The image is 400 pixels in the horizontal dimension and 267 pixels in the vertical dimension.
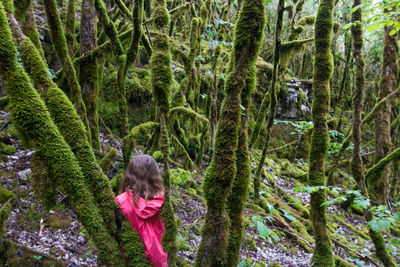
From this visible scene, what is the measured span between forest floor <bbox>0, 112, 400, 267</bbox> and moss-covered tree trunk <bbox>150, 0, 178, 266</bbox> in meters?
1.18

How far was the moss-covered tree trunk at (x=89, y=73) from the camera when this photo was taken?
5.61m

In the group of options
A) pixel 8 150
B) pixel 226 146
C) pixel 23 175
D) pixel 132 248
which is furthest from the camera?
pixel 8 150

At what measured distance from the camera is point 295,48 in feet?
20.7

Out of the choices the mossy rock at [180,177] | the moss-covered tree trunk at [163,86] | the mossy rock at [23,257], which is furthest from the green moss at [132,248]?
the mossy rock at [180,177]

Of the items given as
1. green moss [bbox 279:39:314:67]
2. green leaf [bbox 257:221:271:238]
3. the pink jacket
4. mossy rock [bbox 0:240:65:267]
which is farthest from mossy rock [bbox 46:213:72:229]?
green moss [bbox 279:39:314:67]

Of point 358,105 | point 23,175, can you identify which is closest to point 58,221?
point 23,175

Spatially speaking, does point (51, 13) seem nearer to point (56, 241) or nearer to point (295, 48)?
point (56, 241)

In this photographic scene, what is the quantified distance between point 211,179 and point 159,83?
105cm

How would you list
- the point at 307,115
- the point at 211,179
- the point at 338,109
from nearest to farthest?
the point at 211,179 → the point at 307,115 → the point at 338,109

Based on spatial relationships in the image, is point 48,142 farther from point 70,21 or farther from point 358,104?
point 70,21

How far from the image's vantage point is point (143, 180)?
2.96 metres

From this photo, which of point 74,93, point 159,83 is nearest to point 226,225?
point 159,83

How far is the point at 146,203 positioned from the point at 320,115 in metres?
2.86

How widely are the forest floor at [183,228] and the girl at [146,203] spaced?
104 centimetres
